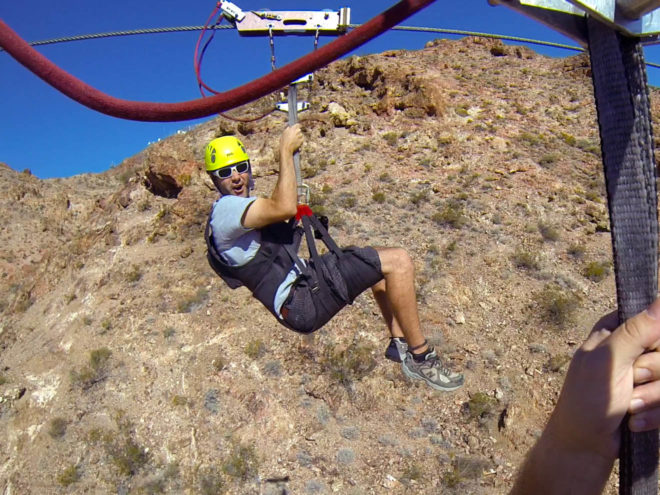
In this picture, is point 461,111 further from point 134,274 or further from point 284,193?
point 284,193

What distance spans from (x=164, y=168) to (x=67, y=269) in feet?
12.3

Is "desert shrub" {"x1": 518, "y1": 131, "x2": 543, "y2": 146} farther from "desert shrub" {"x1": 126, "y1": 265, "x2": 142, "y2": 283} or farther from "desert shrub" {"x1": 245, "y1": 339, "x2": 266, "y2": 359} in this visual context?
"desert shrub" {"x1": 126, "y1": 265, "x2": 142, "y2": 283}

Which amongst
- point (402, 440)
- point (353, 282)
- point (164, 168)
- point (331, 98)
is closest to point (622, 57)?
point (353, 282)

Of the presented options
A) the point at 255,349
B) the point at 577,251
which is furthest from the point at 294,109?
the point at 577,251

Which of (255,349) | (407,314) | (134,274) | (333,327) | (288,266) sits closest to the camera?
(288,266)

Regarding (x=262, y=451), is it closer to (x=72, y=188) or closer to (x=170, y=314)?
(x=170, y=314)

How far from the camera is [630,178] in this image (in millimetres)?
1247

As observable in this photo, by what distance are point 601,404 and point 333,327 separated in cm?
768

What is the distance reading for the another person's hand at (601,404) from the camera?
1.12 m

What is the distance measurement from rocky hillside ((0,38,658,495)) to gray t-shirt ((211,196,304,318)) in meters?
4.51

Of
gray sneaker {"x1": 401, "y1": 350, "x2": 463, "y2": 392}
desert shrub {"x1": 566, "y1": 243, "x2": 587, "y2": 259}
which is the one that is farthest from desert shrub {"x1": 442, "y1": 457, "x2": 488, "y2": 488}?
desert shrub {"x1": 566, "y1": 243, "x2": 587, "y2": 259}

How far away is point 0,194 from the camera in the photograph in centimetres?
2075

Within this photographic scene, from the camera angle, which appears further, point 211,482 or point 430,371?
point 211,482

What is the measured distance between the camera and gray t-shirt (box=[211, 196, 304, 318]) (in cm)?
342
